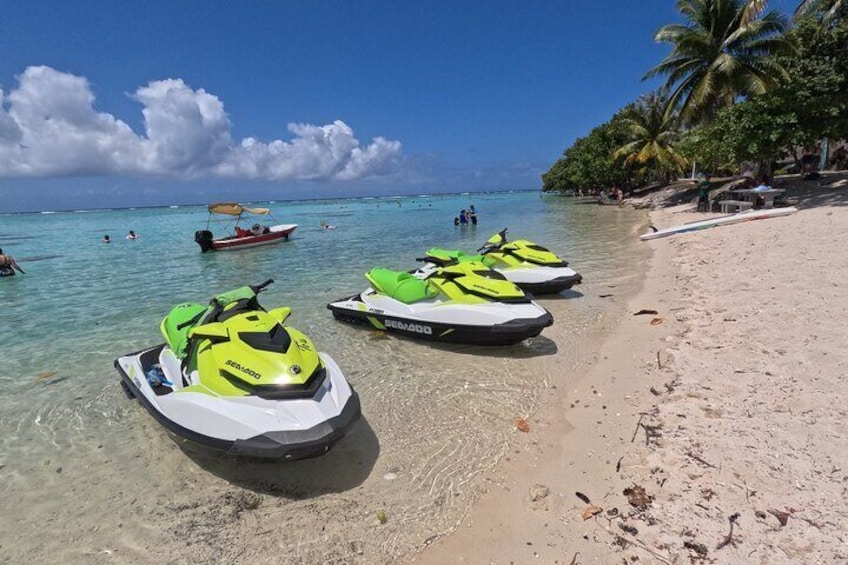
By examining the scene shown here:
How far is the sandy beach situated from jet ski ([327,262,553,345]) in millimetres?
949

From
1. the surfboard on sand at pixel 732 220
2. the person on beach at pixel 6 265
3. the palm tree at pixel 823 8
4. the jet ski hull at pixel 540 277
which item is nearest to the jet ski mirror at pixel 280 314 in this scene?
the jet ski hull at pixel 540 277

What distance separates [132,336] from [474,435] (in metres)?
6.69

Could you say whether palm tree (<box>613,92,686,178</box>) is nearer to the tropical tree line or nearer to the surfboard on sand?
the tropical tree line

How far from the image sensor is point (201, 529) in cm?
311

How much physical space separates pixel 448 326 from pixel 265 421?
322 cm

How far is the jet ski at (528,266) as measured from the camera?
26.8 ft

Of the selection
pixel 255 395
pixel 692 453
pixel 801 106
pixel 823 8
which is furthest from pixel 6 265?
pixel 823 8

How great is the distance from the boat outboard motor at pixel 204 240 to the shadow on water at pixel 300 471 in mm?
18444

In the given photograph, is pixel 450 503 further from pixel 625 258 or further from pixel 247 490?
pixel 625 258

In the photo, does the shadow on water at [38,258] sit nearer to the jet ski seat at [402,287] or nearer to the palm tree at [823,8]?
the jet ski seat at [402,287]

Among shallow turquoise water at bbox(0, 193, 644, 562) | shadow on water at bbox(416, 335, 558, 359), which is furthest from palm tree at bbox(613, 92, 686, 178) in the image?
shadow on water at bbox(416, 335, 558, 359)

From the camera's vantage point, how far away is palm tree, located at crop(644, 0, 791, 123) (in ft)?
68.1

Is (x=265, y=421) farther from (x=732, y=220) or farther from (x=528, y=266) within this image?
(x=732, y=220)

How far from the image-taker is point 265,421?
10.3 feet
